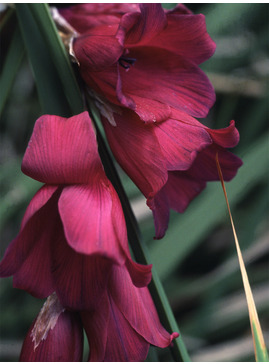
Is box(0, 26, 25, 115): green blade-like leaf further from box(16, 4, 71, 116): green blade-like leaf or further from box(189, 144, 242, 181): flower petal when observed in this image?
box(189, 144, 242, 181): flower petal

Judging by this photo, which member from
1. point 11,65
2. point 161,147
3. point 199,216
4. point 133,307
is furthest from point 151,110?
point 199,216

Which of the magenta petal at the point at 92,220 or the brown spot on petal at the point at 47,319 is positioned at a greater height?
the magenta petal at the point at 92,220

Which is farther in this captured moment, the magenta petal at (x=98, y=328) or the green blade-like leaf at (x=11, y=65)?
the green blade-like leaf at (x=11, y=65)

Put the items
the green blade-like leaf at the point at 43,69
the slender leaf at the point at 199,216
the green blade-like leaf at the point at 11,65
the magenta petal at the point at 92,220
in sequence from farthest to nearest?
the slender leaf at the point at 199,216 < the green blade-like leaf at the point at 11,65 < the green blade-like leaf at the point at 43,69 < the magenta petal at the point at 92,220

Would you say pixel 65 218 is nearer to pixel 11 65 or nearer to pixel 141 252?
pixel 141 252

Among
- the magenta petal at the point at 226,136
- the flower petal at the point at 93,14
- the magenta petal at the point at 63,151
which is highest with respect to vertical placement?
the flower petal at the point at 93,14

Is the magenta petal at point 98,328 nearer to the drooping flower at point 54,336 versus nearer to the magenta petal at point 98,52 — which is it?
the drooping flower at point 54,336

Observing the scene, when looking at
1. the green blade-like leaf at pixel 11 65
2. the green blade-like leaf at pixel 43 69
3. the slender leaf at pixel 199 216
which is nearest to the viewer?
the green blade-like leaf at pixel 43 69

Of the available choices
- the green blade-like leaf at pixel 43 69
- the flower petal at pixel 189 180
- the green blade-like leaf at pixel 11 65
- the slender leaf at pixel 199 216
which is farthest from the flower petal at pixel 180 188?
the slender leaf at pixel 199 216
